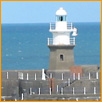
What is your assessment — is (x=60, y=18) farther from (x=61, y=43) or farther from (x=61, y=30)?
(x=61, y=43)

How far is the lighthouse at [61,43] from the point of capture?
44.3 metres

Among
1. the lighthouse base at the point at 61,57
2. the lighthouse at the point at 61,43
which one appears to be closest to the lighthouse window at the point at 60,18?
the lighthouse at the point at 61,43

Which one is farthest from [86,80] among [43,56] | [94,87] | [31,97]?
[43,56]

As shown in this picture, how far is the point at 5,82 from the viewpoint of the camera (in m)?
41.3

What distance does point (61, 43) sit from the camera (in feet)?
146

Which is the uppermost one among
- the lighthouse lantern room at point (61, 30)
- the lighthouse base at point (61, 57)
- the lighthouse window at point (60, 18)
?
the lighthouse window at point (60, 18)

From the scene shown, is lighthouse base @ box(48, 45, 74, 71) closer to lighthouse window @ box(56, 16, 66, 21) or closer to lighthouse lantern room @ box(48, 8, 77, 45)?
lighthouse lantern room @ box(48, 8, 77, 45)

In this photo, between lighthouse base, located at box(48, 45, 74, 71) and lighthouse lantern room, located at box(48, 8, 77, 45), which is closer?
lighthouse lantern room, located at box(48, 8, 77, 45)

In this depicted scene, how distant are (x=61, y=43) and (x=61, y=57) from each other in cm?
74

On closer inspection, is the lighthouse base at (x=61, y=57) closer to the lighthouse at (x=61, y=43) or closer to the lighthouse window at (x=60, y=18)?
the lighthouse at (x=61, y=43)

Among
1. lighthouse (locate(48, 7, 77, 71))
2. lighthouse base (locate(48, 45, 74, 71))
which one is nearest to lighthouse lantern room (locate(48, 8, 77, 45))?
lighthouse (locate(48, 7, 77, 71))

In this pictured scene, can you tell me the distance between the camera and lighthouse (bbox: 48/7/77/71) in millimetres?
44281

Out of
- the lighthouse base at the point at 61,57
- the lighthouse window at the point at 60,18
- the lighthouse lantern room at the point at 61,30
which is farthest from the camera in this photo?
the lighthouse base at the point at 61,57

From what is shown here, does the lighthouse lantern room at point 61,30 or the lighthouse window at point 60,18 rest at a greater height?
the lighthouse window at point 60,18
